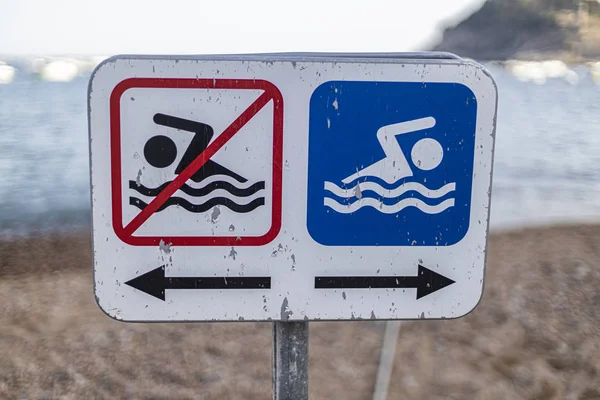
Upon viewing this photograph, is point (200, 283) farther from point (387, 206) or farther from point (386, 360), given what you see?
point (386, 360)

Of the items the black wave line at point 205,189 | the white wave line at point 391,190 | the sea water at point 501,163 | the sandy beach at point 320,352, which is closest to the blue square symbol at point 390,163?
the white wave line at point 391,190

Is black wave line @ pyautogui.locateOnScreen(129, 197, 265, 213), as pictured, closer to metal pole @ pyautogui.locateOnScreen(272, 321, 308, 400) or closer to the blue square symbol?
the blue square symbol

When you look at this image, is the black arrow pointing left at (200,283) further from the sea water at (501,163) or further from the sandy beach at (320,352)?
the sea water at (501,163)

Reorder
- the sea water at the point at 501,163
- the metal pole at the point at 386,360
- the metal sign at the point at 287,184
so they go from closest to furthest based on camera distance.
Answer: the metal sign at the point at 287,184, the metal pole at the point at 386,360, the sea water at the point at 501,163

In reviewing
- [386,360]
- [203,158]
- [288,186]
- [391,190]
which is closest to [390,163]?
[391,190]

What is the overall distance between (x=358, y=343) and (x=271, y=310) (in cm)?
220

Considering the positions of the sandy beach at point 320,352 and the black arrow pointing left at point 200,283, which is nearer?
the black arrow pointing left at point 200,283

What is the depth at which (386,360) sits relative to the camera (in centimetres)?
310

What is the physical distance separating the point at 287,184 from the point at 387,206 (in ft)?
0.59

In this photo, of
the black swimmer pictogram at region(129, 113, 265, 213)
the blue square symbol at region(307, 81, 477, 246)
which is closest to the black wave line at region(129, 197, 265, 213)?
the black swimmer pictogram at region(129, 113, 265, 213)

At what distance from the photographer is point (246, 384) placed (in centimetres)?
286

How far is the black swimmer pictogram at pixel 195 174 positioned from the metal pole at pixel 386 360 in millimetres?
1958

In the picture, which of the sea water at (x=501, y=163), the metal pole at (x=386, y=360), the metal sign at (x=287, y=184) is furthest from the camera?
the sea water at (x=501, y=163)

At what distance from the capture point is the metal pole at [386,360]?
2848 millimetres
